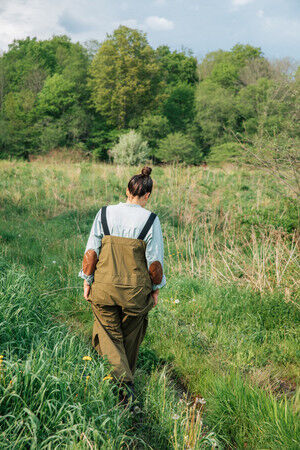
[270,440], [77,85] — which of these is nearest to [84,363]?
[270,440]

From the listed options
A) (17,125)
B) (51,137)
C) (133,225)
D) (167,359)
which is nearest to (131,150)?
(51,137)

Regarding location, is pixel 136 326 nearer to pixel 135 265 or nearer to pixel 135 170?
pixel 135 265

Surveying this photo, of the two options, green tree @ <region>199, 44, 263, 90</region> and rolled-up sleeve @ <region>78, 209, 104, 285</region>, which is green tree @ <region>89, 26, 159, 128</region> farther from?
rolled-up sleeve @ <region>78, 209, 104, 285</region>

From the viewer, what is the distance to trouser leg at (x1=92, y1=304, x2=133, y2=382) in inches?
101

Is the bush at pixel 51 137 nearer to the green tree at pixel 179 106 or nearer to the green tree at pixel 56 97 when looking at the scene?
the green tree at pixel 56 97

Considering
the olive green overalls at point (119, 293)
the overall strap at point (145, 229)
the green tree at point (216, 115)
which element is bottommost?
the olive green overalls at point (119, 293)

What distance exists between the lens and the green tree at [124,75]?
3438 cm

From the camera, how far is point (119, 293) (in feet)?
8.00

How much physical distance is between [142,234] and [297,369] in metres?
2.20

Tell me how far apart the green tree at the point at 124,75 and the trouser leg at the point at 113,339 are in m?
34.1

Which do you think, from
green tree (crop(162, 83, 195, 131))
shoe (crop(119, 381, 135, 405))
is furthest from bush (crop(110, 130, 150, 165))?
shoe (crop(119, 381, 135, 405))

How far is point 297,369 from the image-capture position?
11.0ft

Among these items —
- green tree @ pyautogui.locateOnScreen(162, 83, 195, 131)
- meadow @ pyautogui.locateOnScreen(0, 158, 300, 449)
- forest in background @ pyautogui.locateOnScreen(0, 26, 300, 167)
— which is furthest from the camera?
green tree @ pyautogui.locateOnScreen(162, 83, 195, 131)

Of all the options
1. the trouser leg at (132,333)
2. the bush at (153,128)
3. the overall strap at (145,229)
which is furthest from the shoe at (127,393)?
the bush at (153,128)
